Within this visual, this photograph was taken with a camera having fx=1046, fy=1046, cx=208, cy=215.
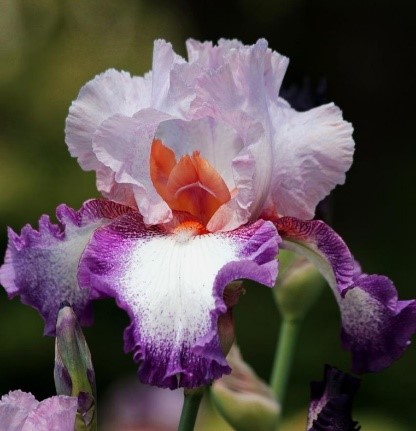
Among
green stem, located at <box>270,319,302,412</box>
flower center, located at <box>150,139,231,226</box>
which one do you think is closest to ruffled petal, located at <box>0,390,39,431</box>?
flower center, located at <box>150,139,231,226</box>

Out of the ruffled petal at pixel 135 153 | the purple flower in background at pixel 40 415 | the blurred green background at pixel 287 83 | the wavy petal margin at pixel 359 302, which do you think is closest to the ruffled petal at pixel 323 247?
the wavy petal margin at pixel 359 302

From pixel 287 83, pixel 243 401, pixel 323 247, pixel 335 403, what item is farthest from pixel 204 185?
pixel 287 83

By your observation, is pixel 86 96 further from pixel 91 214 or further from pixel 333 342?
pixel 333 342

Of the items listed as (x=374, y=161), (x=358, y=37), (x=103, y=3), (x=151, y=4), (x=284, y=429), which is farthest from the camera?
(x=358, y=37)

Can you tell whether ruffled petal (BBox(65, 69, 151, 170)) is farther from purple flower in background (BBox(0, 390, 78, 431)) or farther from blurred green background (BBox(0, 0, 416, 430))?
blurred green background (BBox(0, 0, 416, 430))

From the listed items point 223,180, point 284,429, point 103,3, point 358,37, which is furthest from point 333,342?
point 223,180

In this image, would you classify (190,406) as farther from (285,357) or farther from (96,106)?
(285,357)

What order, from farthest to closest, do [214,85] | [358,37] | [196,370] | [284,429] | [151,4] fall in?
[358,37] → [151,4] → [284,429] → [214,85] → [196,370]
